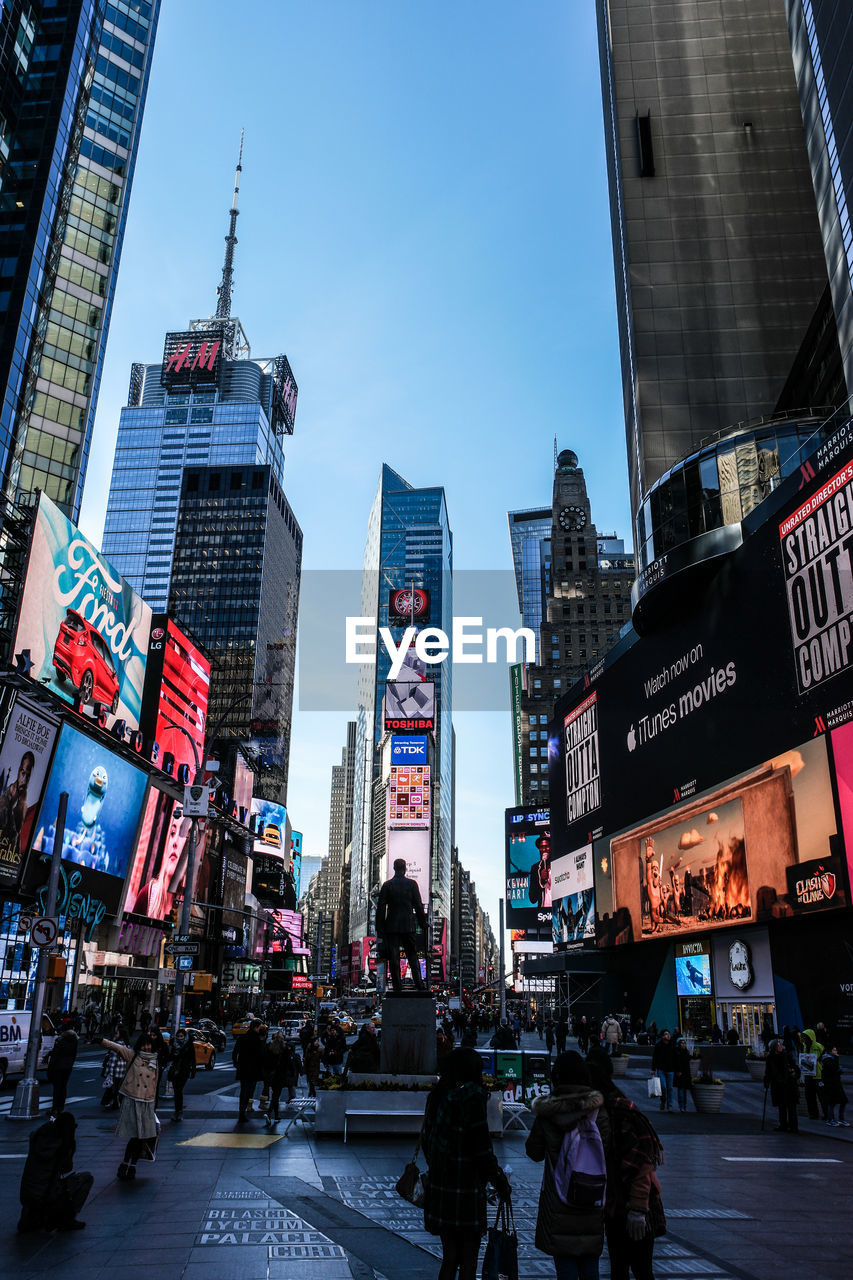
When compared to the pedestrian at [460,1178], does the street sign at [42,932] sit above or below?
above

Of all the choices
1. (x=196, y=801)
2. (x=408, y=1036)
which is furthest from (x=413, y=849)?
(x=408, y=1036)

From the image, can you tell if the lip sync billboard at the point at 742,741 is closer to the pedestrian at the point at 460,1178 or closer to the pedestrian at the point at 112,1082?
the pedestrian at the point at 112,1082

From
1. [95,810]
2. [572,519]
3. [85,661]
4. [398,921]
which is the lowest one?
[398,921]

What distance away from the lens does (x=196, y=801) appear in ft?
95.3

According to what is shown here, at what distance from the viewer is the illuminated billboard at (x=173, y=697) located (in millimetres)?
76000

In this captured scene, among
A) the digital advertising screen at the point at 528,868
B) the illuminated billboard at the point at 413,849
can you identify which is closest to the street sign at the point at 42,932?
the digital advertising screen at the point at 528,868

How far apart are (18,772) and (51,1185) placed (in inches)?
1613

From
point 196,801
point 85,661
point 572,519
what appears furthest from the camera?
point 572,519

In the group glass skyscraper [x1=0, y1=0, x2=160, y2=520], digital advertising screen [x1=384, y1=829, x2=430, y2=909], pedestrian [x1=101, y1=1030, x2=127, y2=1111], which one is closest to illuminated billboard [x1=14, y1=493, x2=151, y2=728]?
glass skyscraper [x1=0, y1=0, x2=160, y2=520]

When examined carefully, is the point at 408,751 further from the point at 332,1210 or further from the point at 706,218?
the point at 332,1210

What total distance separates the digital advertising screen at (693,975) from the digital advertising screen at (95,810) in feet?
112

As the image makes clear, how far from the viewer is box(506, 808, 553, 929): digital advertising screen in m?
102

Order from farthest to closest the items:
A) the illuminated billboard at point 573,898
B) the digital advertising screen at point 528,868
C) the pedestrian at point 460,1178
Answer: the digital advertising screen at point 528,868, the illuminated billboard at point 573,898, the pedestrian at point 460,1178

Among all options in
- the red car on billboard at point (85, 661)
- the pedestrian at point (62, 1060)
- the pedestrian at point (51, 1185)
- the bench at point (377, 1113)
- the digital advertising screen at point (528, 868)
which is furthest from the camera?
the digital advertising screen at point (528, 868)
